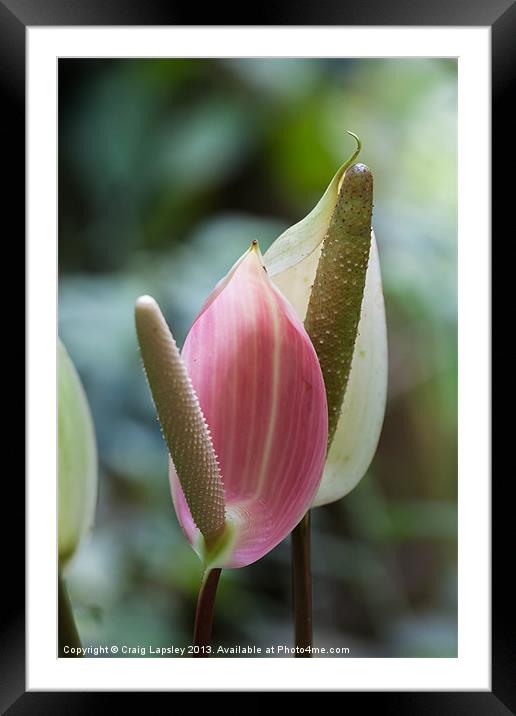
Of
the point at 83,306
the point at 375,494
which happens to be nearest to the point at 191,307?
the point at 83,306

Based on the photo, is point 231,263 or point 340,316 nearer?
point 340,316

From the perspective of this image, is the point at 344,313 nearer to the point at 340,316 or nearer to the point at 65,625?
the point at 340,316

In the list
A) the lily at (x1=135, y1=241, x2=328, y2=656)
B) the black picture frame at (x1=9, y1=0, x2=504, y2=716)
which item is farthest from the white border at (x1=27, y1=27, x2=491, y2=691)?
the lily at (x1=135, y1=241, x2=328, y2=656)

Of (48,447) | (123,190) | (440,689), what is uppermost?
(123,190)

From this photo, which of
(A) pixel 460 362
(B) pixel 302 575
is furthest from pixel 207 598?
(A) pixel 460 362

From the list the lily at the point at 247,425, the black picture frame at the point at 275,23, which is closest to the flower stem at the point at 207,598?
the lily at the point at 247,425

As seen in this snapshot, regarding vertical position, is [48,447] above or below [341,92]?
below

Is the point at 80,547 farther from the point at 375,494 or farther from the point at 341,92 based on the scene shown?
the point at 341,92

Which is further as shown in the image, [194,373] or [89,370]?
[89,370]
